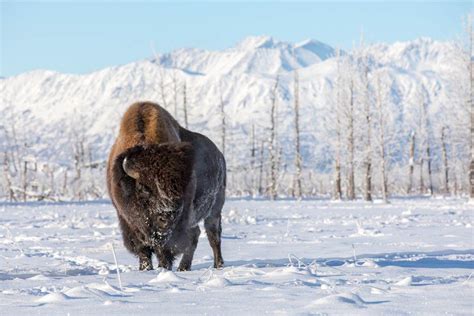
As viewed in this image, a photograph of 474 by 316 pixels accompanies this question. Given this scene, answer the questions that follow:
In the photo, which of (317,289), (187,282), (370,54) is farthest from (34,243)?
(370,54)

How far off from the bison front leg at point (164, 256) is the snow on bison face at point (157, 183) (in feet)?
0.38

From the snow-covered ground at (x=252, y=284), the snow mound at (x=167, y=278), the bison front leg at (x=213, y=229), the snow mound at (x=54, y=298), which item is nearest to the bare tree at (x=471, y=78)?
the snow-covered ground at (x=252, y=284)

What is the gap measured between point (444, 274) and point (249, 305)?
2.88 meters

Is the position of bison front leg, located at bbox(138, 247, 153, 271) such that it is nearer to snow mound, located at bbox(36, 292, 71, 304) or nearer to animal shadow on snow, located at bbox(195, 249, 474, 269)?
animal shadow on snow, located at bbox(195, 249, 474, 269)

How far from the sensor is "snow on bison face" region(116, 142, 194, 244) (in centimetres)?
571

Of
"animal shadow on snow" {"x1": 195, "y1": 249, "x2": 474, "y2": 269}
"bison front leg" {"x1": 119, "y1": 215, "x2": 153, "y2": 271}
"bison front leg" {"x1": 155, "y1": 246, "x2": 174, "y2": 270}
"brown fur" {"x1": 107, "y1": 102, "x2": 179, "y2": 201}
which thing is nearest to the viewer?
"bison front leg" {"x1": 155, "y1": 246, "x2": 174, "y2": 270}

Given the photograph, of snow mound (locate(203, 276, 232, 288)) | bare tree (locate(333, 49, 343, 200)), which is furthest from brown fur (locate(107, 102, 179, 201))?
bare tree (locate(333, 49, 343, 200))

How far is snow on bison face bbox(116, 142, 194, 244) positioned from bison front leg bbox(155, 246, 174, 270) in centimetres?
11

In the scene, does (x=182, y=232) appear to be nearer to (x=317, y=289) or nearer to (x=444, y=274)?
(x=317, y=289)

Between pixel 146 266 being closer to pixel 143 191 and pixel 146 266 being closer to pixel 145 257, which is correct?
pixel 145 257

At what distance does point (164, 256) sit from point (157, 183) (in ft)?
2.62

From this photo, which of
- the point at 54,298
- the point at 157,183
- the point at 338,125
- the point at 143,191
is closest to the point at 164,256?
the point at 143,191

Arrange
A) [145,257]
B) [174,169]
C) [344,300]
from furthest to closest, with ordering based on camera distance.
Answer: [145,257] < [174,169] < [344,300]

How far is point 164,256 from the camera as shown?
612 centimetres
